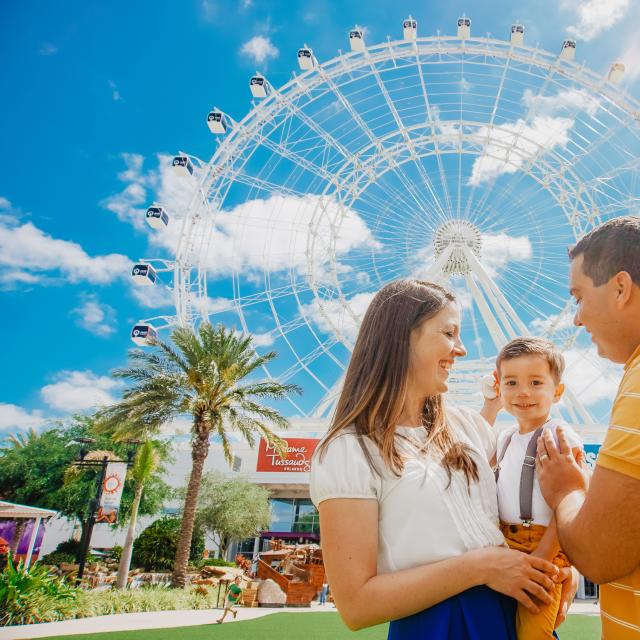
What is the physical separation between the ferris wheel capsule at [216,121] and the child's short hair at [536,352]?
25746mm

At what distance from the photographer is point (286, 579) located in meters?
20.3

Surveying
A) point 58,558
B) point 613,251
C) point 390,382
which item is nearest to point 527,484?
point 390,382

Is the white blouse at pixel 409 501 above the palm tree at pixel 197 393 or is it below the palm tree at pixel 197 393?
below

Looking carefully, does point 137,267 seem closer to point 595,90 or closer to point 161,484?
point 161,484

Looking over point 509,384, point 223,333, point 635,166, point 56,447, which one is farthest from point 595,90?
point 56,447

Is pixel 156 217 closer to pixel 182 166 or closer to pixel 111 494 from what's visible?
pixel 182 166

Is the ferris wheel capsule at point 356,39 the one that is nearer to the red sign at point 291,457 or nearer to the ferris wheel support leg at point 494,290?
the ferris wheel support leg at point 494,290

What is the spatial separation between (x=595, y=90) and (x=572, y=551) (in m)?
28.3

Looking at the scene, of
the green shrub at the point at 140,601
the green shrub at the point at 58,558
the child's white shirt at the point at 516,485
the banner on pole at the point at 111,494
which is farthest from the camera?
the green shrub at the point at 58,558

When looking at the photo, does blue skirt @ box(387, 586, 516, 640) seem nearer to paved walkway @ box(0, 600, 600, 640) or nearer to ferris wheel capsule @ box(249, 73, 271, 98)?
paved walkway @ box(0, 600, 600, 640)

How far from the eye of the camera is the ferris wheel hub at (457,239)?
24.6 m

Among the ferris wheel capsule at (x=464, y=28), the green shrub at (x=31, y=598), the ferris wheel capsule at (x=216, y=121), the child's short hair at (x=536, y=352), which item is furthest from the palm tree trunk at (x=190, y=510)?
the ferris wheel capsule at (x=464, y=28)

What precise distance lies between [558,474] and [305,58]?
2759cm

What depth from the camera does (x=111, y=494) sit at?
17.5 metres
